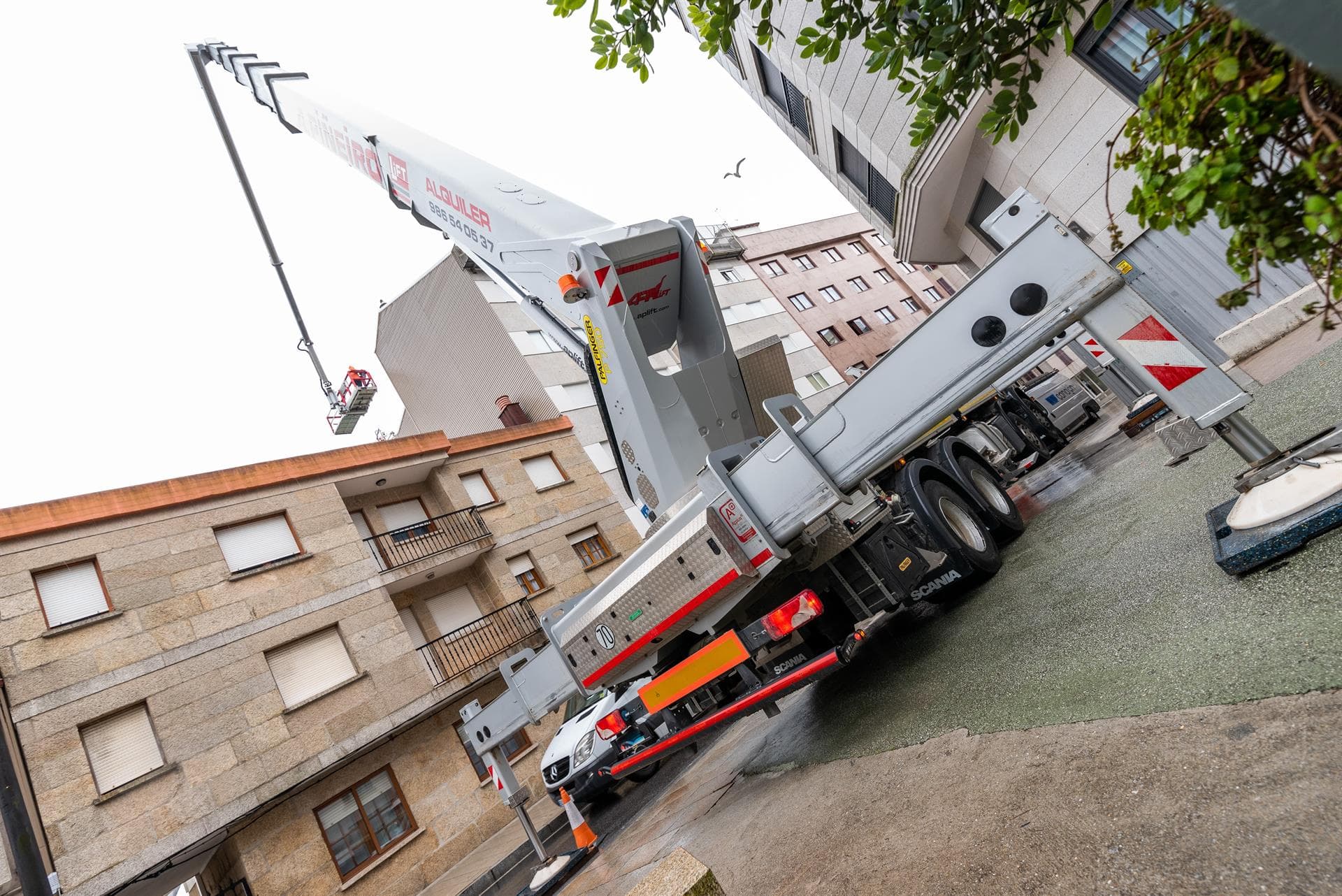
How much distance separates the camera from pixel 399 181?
8.08m

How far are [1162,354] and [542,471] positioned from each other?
1664cm

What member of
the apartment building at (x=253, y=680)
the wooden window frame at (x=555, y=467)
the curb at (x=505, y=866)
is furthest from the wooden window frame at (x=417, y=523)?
the curb at (x=505, y=866)

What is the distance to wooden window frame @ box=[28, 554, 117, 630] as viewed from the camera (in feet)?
33.9

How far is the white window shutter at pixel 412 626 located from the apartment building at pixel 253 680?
0.03m

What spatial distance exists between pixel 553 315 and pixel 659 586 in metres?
3.27

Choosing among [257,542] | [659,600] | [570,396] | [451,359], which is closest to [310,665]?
[257,542]

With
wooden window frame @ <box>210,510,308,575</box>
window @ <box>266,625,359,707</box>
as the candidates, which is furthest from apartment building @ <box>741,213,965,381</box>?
window @ <box>266,625,359,707</box>

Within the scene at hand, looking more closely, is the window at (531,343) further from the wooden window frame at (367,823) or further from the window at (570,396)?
the wooden window frame at (367,823)

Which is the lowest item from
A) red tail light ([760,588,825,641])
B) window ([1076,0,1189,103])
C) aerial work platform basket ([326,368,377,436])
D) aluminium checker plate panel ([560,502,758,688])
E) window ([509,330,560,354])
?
red tail light ([760,588,825,641])

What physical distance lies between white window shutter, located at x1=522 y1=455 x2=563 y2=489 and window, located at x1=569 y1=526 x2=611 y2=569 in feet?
5.10

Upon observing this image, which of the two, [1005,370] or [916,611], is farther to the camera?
[916,611]

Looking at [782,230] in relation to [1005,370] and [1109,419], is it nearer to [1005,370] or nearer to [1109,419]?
[1109,419]

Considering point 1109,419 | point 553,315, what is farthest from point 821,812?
point 1109,419

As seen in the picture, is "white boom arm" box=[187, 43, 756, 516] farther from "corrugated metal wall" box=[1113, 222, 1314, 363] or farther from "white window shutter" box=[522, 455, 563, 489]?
"white window shutter" box=[522, 455, 563, 489]
